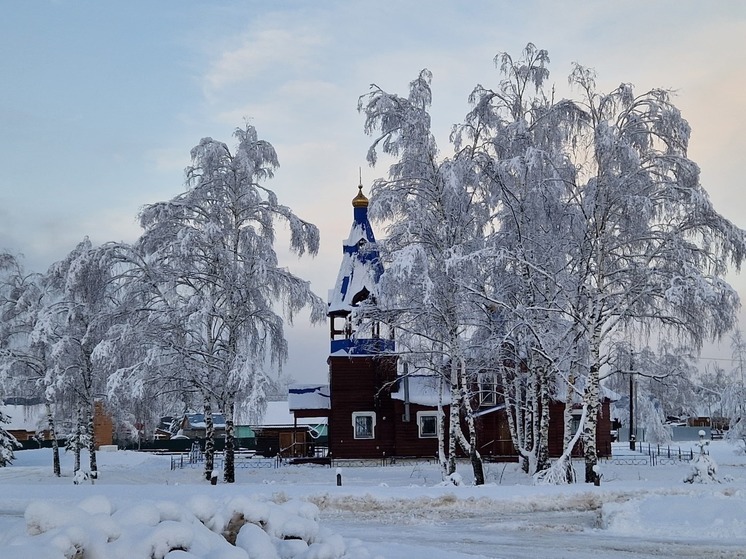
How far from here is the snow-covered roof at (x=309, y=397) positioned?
3684 cm

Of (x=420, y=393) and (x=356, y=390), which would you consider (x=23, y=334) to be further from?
(x=420, y=393)

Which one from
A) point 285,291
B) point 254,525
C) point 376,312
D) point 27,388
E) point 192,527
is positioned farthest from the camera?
point 27,388

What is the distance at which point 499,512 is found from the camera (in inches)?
717

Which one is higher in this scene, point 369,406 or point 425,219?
point 425,219

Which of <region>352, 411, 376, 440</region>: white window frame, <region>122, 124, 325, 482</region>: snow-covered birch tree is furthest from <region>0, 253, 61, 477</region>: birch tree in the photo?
<region>352, 411, 376, 440</region>: white window frame

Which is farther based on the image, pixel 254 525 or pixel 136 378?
pixel 136 378

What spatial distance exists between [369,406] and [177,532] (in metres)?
27.8

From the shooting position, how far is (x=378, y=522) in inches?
674

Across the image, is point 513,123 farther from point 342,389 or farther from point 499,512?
point 342,389

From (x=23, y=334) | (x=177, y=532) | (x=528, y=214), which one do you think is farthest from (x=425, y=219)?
(x=23, y=334)

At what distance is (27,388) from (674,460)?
31617mm

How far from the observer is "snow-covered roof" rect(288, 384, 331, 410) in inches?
1451

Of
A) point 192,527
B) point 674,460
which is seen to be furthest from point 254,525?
point 674,460

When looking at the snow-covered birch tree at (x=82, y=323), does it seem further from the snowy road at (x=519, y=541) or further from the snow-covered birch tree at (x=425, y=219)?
the snowy road at (x=519, y=541)
